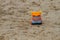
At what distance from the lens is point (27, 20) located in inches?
140

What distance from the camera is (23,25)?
134 inches

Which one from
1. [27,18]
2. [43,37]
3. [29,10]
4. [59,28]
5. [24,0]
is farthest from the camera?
[24,0]

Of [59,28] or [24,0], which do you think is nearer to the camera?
[59,28]

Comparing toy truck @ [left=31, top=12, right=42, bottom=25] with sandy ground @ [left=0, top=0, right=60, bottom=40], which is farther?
toy truck @ [left=31, top=12, right=42, bottom=25]

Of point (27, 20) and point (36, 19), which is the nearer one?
point (36, 19)

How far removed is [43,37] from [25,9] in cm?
104

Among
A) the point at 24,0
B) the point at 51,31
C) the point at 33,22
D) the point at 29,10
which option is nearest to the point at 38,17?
the point at 33,22

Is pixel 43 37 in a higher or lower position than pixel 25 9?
lower

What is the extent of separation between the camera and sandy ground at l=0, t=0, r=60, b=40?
3.14 m

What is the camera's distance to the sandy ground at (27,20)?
3.14 m

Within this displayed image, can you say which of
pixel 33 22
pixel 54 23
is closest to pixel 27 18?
pixel 33 22

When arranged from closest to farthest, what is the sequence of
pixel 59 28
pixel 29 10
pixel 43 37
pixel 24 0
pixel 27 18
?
pixel 43 37, pixel 59 28, pixel 27 18, pixel 29 10, pixel 24 0

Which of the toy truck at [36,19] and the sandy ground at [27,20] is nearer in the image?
the sandy ground at [27,20]

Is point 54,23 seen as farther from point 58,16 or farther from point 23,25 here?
point 23,25
